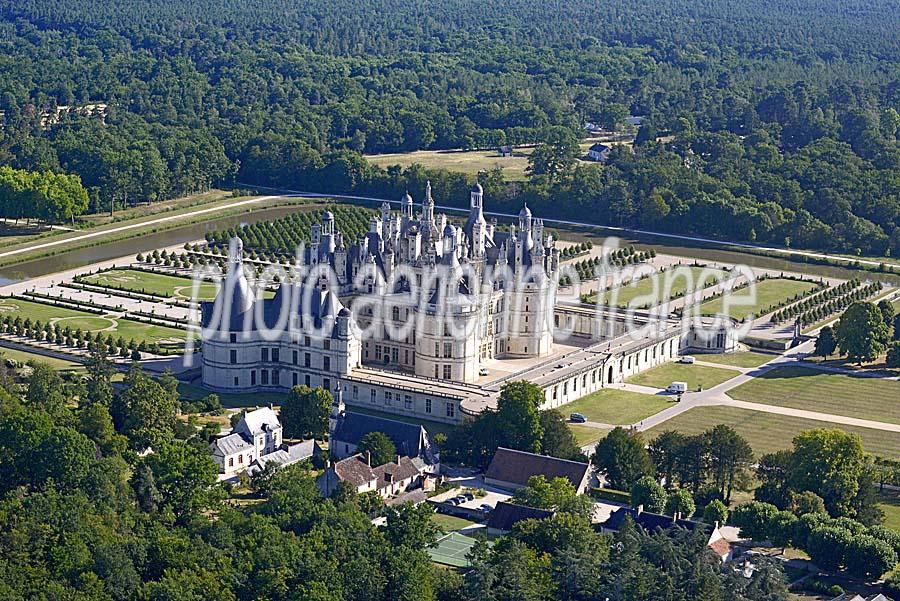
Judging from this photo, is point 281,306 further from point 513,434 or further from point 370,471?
point 370,471

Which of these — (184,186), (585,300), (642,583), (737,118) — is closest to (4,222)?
(184,186)

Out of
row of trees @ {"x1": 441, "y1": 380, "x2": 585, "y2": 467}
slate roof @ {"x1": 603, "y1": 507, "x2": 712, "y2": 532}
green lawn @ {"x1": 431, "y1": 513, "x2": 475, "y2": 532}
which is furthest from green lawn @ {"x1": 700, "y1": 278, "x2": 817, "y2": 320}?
slate roof @ {"x1": 603, "y1": 507, "x2": 712, "y2": 532}

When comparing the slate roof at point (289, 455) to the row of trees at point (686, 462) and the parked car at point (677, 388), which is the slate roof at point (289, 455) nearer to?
the row of trees at point (686, 462)

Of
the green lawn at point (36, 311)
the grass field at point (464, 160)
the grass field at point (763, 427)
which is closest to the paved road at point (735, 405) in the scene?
the grass field at point (763, 427)

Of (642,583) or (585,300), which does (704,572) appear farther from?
(585,300)

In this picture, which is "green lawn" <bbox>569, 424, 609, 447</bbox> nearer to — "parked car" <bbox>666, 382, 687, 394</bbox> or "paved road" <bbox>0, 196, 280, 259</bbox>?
"parked car" <bbox>666, 382, 687, 394</bbox>

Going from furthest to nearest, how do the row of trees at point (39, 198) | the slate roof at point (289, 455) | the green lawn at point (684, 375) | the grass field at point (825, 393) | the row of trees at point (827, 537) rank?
the row of trees at point (39, 198)
the green lawn at point (684, 375)
the grass field at point (825, 393)
the slate roof at point (289, 455)
the row of trees at point (827, 537)

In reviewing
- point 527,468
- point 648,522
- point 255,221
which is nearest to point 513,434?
point 527,468
